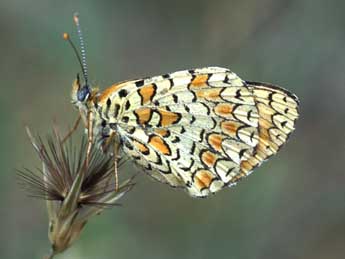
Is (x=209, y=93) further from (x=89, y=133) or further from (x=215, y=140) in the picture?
(x=89, y=133)

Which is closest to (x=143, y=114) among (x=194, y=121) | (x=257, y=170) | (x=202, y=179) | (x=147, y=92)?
(x=147, y=92)

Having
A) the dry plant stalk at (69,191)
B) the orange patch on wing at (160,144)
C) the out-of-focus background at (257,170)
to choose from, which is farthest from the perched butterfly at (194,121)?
the out-of-focus background at (257,170)

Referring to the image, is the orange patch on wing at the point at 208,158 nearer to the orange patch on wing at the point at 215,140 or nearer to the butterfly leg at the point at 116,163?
the orange patch on wing at the point at 215,140

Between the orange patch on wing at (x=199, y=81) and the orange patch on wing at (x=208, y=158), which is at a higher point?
the orange patch on wing at (x=199, y=81)

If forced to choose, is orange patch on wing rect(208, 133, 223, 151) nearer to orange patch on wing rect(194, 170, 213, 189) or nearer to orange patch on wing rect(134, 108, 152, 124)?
orange patch on wing rect(194, 170, 213, 189)

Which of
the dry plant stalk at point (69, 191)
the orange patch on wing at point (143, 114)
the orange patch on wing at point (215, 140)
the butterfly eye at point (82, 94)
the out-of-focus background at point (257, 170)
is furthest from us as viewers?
the out-of-focus background at point (257, 170)

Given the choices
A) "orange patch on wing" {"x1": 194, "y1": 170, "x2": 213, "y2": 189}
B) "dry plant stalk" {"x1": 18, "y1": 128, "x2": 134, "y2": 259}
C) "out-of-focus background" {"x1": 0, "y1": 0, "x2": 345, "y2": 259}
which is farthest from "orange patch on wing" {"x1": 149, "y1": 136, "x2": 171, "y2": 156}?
"out-of-focus background" {"x1": 0, "y1": 0, "x2": 345, "y2": 259}

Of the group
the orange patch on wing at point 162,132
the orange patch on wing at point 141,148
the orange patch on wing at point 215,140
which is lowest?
the orange patch on wing at point 141,148
